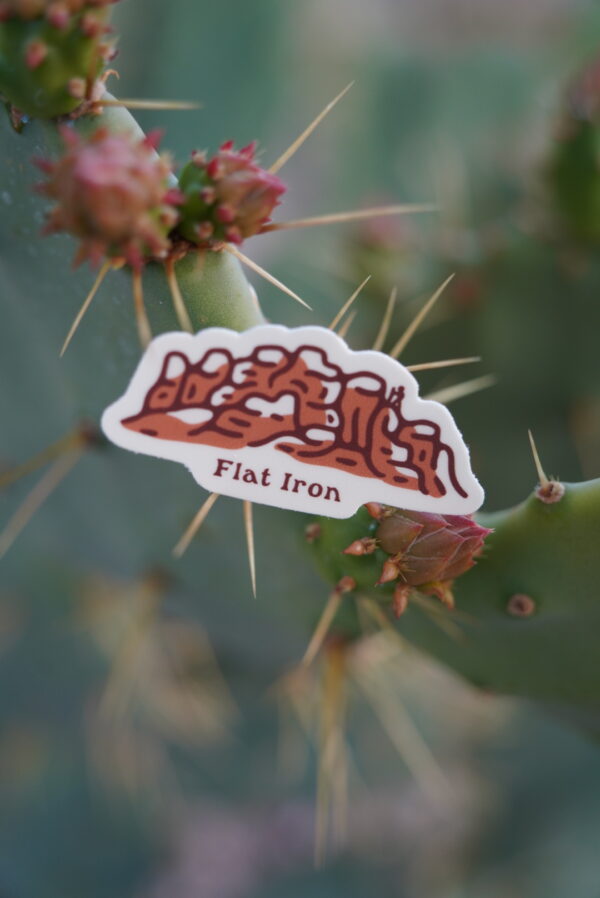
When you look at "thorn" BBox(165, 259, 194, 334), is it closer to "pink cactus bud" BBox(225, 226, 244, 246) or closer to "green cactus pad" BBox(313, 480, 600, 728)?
"pink cactus bud" BBox(225, 226, 244, 246)

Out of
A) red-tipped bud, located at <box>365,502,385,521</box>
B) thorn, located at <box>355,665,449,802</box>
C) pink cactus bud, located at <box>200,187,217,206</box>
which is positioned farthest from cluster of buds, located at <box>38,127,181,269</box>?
thorn, located at <box>355,665,449,802</box>

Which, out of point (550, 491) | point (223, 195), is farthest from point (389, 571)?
point (223, 195)

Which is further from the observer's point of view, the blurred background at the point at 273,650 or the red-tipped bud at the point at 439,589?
the blurred background at the point at 273,650

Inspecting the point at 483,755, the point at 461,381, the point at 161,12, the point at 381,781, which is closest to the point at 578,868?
the point at 483,755

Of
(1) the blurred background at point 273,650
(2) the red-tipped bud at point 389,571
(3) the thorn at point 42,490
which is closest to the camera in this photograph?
(2) the red-tipped bud at point 389,571

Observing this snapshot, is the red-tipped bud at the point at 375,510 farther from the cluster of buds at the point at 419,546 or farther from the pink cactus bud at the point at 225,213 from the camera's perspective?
the pink cactus bud at the point at 225,213

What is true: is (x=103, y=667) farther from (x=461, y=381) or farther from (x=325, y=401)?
(x=325, y=401)

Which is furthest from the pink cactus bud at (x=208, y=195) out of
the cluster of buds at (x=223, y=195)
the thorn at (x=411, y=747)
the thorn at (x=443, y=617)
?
the thorn at (x=411, y=747)
